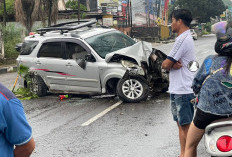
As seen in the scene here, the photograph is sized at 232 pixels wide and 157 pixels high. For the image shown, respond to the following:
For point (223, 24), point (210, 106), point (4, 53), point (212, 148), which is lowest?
point (4, 53)

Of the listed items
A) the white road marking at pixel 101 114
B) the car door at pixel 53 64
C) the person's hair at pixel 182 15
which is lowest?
the white road marking at pixel 101 114

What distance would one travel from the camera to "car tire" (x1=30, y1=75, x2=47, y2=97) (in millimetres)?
9625

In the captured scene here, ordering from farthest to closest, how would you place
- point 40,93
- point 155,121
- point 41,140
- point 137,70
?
1. point 40,93
2. point 137,70
3. point 155,121
4. point 41,140

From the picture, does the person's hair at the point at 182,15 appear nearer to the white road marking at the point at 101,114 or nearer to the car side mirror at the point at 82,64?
the white road marking at the point at 101,114

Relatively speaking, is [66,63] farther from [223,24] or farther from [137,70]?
[223,24]

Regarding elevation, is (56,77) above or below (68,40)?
below

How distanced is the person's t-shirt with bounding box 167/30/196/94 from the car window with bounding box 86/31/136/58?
14.5ft

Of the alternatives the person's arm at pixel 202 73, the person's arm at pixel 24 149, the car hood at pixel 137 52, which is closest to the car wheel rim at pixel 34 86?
the car hood at pixel 137 52

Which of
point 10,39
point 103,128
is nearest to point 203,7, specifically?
point 10,39

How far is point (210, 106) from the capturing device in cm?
291

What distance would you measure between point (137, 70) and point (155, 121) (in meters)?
1.70

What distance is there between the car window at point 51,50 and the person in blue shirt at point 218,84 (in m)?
6.46

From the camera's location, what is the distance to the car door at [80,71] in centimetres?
856

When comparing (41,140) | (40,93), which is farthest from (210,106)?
(40,93)
